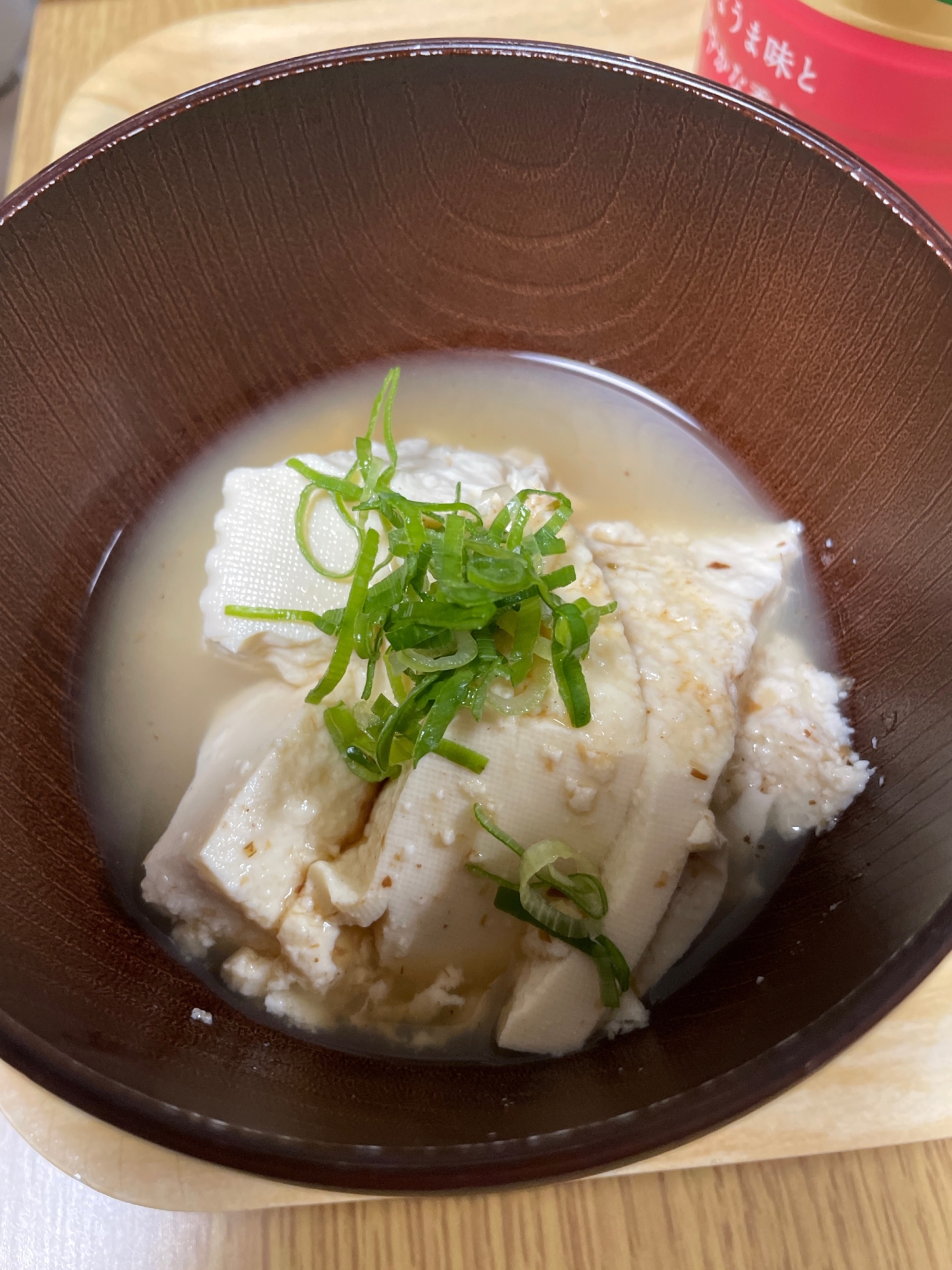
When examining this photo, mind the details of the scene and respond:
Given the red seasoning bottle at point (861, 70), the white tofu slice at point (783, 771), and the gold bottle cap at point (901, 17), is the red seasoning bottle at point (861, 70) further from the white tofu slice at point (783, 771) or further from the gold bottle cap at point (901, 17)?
the white tofu slice at point (783, 771)

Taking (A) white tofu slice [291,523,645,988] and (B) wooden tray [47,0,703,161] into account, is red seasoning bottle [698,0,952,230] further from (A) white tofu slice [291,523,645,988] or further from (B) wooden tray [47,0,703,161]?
(A) white tofu slice [291,523,645,988]

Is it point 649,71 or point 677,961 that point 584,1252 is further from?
point 649,71

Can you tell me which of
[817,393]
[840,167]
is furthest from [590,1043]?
[840,167]

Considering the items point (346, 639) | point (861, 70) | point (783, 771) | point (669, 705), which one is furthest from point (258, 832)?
point (861, 70)

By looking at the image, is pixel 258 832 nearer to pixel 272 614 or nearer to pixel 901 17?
pixel 272 614

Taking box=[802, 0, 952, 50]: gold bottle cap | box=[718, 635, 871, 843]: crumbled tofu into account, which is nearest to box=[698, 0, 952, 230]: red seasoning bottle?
box=[802, 0, 952, 50]: gold bottle cap
